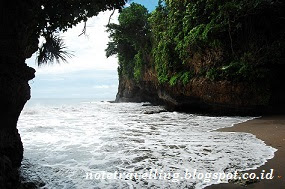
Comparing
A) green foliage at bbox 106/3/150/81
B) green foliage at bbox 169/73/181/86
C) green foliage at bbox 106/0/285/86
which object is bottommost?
green foliage at bbox 169/73/181/86

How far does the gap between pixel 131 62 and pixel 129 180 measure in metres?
24.0

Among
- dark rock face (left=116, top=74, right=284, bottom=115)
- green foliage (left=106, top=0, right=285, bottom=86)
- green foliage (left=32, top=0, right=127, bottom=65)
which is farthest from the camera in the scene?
dark rock face (left=116, top=74, right=284, bottom=115)

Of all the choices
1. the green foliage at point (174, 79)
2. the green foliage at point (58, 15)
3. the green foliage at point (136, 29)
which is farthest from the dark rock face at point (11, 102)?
the green foliage at point (136, 29)

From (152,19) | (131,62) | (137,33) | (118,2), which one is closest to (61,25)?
(118,2)

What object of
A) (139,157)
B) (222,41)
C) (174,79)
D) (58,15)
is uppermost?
(222,41)

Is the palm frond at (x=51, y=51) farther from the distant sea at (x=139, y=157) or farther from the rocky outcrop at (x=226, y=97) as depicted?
the rocky outcrop at (x=226, y=97)

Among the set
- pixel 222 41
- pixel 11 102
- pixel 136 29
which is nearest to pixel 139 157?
pixel 11 102

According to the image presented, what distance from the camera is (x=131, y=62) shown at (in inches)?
1056

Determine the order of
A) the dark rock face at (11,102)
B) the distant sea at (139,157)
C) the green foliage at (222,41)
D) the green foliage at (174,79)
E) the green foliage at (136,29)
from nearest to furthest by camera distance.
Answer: the distant sea at (139,157), the dark rock face at (11,102), the green foliage at (222,41), the green foliage at (174,79), the green foliage at (136,29)

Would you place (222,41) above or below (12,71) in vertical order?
above

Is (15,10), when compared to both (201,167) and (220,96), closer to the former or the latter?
(201,167)

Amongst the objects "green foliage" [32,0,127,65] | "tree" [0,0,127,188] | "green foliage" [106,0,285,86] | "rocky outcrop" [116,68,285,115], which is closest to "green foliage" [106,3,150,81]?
"green foliage" [106,0,285,86]

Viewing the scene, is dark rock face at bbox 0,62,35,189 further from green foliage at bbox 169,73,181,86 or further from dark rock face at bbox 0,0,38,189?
green foliage at bbox 169,73,181,86

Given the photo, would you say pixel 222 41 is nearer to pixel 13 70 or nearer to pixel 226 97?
pixel 226 97
